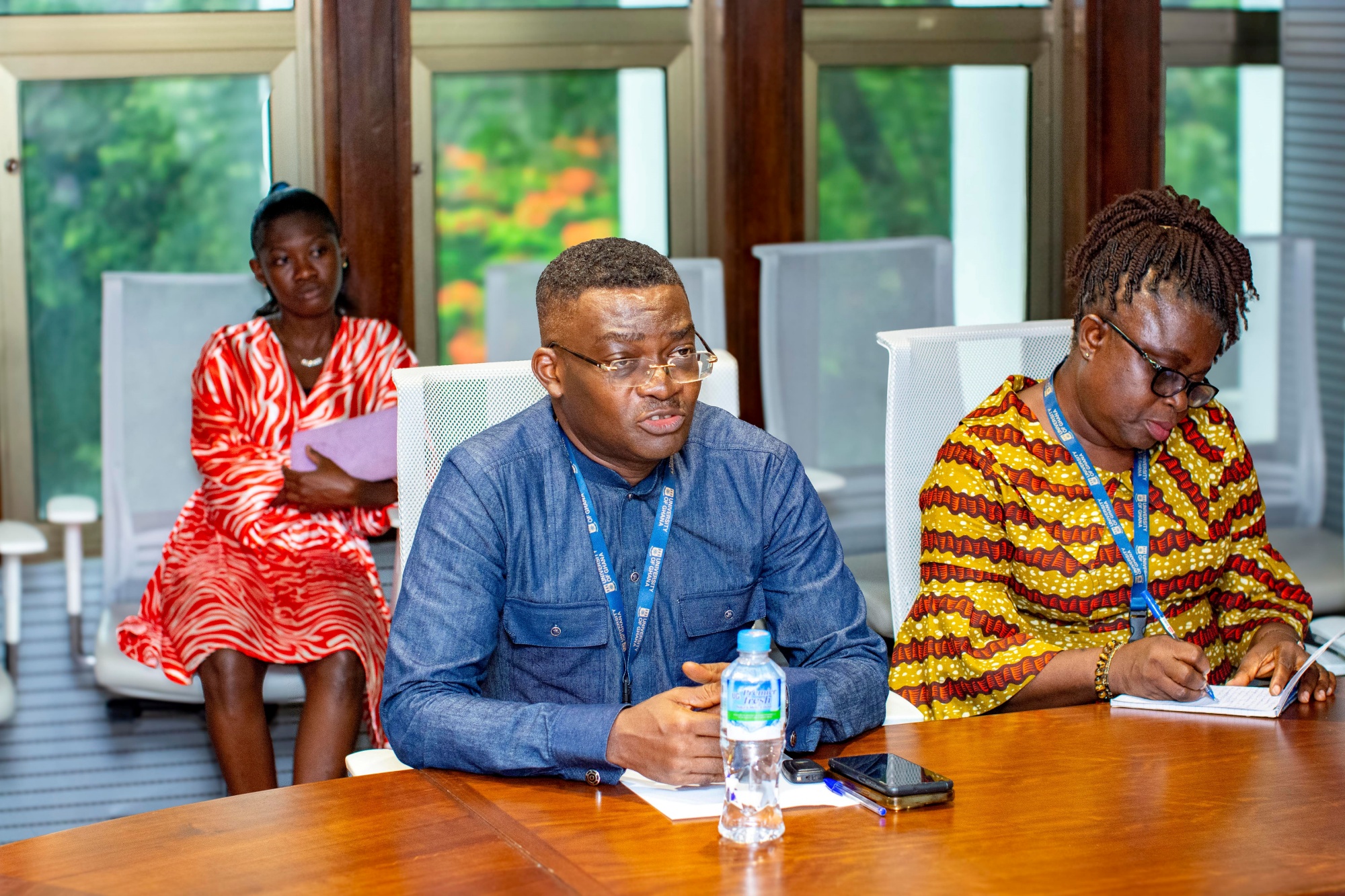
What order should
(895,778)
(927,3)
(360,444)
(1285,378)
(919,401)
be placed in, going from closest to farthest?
(895,778), (919,401), (360,444), (1285,378), (927,3)

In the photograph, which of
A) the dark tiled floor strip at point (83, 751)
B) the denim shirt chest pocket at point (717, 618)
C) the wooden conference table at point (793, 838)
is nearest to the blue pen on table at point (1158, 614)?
the wooden conference table at point (793, 838)

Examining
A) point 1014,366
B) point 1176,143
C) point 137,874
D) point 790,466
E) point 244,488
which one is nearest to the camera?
point 137,874

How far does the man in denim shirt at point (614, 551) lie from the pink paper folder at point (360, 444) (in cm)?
100

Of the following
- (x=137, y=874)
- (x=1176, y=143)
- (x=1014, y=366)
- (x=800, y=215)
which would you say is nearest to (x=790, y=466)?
(x=1014, y=366)

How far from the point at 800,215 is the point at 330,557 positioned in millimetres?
1786

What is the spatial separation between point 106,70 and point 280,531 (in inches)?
59.7

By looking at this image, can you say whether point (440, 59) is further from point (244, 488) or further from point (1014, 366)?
point (1014, 366)

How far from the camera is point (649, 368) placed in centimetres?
185

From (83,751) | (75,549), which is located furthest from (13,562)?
(83,751)

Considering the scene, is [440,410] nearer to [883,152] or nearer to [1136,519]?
[1136,519]

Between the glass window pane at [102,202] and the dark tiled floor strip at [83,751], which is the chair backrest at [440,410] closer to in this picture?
the dark tiled floor strip at [83,751]

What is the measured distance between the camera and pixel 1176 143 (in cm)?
459

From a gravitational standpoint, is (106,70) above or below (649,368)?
above

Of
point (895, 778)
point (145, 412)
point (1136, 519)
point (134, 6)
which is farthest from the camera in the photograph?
point (134, 6)
